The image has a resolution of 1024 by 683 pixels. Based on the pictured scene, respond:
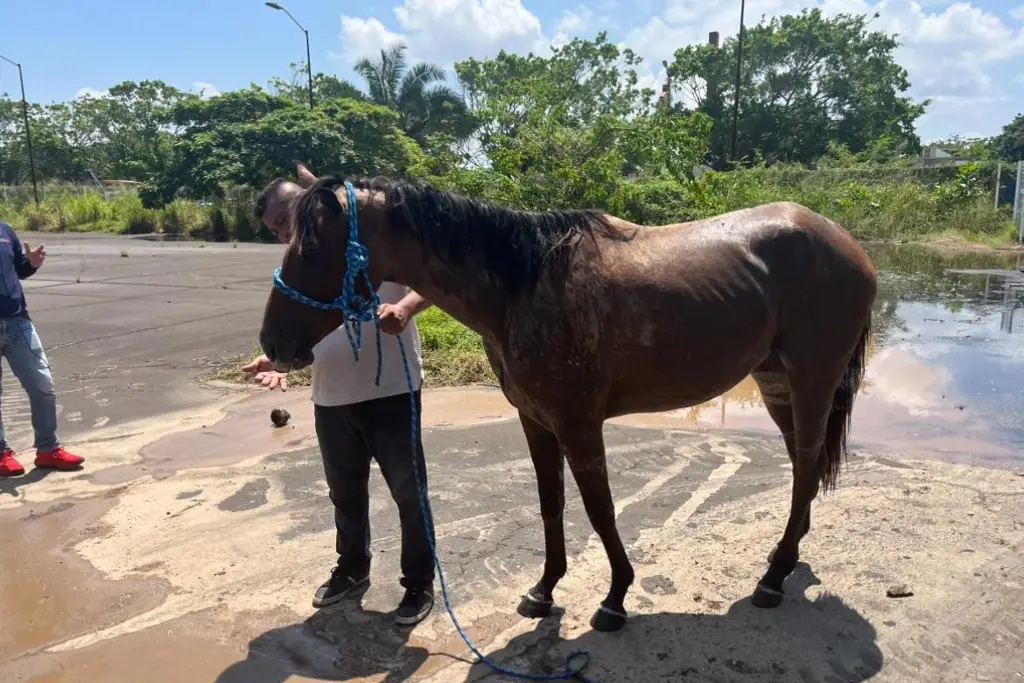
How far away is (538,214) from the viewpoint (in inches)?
112

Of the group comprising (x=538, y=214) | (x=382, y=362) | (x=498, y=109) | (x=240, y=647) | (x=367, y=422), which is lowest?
(x=240, y=647)

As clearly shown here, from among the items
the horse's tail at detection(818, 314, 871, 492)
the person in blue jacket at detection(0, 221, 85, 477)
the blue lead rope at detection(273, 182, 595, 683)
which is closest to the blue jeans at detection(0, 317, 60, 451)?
the person in blue jacket at detection(0, 221, 85, 477)

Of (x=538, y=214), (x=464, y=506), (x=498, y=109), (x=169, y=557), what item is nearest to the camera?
(x=538, y=214)

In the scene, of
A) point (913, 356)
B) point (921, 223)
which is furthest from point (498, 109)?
point (921, 223)

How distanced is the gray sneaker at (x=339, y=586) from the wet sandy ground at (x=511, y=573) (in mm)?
55

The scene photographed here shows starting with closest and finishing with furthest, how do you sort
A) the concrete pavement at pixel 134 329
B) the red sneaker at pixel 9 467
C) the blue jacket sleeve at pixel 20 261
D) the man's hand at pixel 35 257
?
the red sneaker at pixel 9 467, the blue jacket sleeve at pixel 20 261, the man's hand at pixel 35 257, the concrete pavement at pixel 134 329

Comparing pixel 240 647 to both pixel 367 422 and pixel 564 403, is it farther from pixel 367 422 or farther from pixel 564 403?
pixel 564 403

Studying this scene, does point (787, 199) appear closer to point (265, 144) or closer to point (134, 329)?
point (134, 329)

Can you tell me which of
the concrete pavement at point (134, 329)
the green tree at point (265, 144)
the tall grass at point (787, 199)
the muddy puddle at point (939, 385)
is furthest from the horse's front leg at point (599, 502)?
the green tree at point (265, 144)

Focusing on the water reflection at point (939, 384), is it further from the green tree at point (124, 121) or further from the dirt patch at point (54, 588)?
the green tree at point (124, 121)

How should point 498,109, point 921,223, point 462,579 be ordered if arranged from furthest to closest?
point 921,223 < point 498,109 < point 462,579

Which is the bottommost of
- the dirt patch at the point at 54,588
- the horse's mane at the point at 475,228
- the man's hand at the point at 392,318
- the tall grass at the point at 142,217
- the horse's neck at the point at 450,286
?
the dirt patch at the point at 54,588

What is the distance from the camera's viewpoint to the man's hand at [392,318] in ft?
8.94

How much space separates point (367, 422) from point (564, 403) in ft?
2.99
